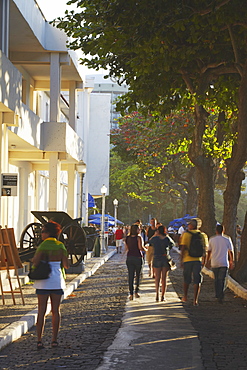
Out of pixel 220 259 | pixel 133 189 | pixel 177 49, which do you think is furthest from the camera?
pixel 133 189

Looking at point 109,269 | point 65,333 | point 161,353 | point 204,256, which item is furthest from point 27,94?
point 161,353

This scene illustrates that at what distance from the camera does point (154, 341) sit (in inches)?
391

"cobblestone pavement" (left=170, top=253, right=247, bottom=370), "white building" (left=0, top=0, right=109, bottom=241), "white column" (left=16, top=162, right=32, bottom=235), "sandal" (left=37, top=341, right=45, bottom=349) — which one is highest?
"white building" (left=0, top=0, right=109, bottom=241)

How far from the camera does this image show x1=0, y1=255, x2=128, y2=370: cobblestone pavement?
8539 mm

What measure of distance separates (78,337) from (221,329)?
240 cm

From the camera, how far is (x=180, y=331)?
10883 millimetres

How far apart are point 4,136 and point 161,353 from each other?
971 cm

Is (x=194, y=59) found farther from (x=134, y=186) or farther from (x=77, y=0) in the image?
(x=134, y=186)

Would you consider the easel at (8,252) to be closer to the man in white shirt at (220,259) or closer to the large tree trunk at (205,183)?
the man in white shirt at (220,259)

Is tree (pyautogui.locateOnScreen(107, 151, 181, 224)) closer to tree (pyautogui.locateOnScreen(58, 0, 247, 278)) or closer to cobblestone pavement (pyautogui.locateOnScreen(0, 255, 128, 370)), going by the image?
tree (pyautogui.locateOnScreen(58, 0, 247, 278))

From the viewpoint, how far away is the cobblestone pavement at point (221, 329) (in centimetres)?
873

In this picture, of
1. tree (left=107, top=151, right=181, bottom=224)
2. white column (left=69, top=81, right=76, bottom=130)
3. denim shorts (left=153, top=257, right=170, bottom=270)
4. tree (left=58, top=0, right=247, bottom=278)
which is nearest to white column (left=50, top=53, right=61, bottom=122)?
white column (left=69, top=81, right=76, bottom=130)

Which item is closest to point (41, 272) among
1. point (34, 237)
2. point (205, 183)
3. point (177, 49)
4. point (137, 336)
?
point (137, 336)

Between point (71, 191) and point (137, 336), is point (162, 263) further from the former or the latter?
point (71, 191)
